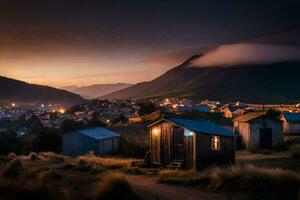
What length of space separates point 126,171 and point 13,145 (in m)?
34.6

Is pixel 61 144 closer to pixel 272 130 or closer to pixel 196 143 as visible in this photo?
pixel 272 130

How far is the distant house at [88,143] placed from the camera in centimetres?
4481

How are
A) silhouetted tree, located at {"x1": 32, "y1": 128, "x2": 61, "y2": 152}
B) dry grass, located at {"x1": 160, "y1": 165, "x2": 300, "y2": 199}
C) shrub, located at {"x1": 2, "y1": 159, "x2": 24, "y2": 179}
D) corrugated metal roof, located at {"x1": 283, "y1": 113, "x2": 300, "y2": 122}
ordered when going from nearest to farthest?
dry grass, located at {"x1": 160, "y1": 165, "x2": 300, "y2": 199} → shrub, located at {"x1": 2, "y1": 159, "x2": 24, "y2": 179} → silhouetted tree, located at {"x1": 32, "y1": 128, "x2": 61, "y2": 152} → corrugated metal roof, located at {"x1": 283, "y1": 113, "x2": 300, "y2": 122}

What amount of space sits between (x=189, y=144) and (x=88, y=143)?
20.8 metres

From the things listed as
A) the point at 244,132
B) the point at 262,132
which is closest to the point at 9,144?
the point at 244,132

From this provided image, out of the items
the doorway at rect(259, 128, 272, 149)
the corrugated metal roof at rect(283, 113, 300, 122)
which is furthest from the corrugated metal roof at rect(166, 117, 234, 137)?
the corrugated metal roof at rect(283, 113, 300, 122)

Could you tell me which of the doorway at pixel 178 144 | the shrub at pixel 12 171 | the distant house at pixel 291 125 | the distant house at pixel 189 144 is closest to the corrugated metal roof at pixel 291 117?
the distant house at pixel 291 125

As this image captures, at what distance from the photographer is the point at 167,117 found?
90.0 ft

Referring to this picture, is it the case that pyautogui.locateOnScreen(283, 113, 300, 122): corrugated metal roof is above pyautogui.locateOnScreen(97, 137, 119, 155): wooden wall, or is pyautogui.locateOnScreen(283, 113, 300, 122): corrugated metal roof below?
above

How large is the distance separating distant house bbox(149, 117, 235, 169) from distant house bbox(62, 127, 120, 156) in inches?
679

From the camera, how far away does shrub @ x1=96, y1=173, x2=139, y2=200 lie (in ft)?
45.1

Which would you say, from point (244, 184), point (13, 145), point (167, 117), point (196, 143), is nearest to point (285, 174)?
point (244, 184)

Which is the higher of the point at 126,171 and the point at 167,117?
the point at 167,117

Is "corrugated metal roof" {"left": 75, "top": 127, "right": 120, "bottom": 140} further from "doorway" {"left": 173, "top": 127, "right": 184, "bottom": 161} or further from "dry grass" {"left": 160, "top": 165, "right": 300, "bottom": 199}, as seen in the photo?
"dry grass" {"left": 160, "top": 165, "right": 300, "bottom": 199}
